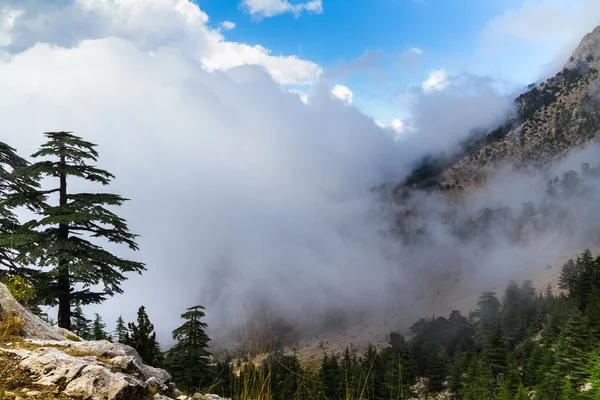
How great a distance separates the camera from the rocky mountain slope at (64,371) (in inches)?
171

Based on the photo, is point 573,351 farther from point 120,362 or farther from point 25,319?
point 25,319

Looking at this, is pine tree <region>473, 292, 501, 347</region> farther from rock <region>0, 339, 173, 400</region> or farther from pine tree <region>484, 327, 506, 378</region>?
rock <region>0, 339, 173, 400</region>

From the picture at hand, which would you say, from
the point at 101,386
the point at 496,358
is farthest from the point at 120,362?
the point at 496,358

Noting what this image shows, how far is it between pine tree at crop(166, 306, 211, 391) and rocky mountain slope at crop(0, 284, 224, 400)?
20.0 metres

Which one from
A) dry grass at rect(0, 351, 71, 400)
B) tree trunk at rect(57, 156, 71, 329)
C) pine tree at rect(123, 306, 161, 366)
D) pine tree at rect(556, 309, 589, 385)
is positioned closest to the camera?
dry grass at rect(0, 351, 71, 400)

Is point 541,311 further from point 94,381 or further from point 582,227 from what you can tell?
point 94,381

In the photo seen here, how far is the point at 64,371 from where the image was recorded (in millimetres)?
4680

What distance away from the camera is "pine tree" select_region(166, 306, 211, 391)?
25.6 m

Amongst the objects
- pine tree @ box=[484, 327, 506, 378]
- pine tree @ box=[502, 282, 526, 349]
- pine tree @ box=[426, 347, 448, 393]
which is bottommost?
pine tree @ box=[426, 347, 448, 393]

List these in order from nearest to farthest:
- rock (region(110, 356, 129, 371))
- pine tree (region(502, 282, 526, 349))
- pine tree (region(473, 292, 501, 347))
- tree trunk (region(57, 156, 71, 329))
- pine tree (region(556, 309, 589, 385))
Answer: rock (region(110, 356, 129, 371))
tree trunk (region(57, 156, 71, 329))
pine tree (region(556, 309, 589, 385))
pine tree (region(502, 282, 526, 349))
pine tree (region(473, 292, 501, 347))

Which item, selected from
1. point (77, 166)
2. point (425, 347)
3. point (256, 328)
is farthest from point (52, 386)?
point (425, 347)

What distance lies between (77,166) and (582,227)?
200 metres

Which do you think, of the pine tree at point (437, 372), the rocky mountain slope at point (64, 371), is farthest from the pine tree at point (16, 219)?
the pine tree at point (437, 372)

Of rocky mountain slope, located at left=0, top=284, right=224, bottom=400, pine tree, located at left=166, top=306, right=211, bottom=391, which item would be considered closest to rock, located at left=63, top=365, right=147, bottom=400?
rocky mountain slope, located at left=0, top=284, right=224, bottom=400
